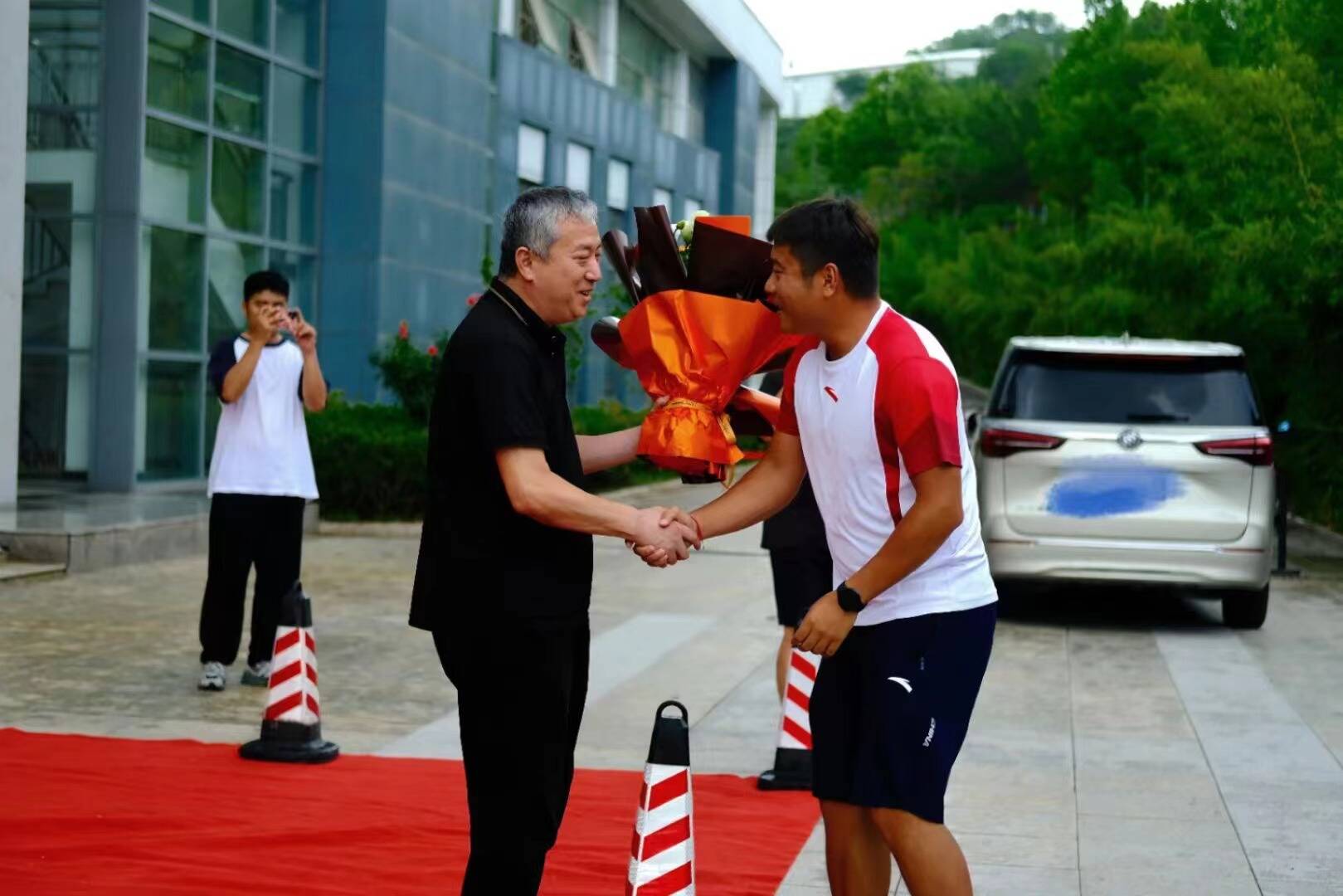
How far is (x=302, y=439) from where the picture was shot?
9.11m

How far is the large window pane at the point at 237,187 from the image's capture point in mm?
21375

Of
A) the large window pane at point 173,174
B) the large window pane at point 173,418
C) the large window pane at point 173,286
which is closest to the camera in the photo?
the large window pane at point 173,174

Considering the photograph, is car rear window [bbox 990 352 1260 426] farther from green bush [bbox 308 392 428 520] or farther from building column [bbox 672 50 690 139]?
building column [bbox 672 50 690 139]

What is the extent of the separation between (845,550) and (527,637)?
784 millimetres

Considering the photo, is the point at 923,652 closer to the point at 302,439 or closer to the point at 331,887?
the point at 331,887

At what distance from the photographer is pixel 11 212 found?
15.9 metres

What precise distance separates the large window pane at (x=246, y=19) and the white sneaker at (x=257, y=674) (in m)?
13.9

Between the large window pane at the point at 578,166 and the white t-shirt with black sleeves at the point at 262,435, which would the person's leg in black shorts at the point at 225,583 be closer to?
the white t-shirt with black sleeves at the point at 262,435

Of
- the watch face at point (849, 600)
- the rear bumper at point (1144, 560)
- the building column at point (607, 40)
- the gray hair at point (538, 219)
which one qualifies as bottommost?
the rear bumper at point (1144, 560)

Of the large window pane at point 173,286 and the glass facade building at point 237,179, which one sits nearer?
the glass facade building at point 237,179

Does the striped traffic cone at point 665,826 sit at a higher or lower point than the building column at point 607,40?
lower

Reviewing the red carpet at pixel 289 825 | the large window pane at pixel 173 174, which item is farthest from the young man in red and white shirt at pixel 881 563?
the large window pane at pixel 173 174

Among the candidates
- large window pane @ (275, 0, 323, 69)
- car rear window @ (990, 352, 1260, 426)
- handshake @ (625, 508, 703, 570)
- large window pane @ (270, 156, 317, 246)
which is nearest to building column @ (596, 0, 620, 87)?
large window pane @ (275, 0, 323, 69)

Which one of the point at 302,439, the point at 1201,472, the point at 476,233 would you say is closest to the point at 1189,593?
the point at 1201,472
